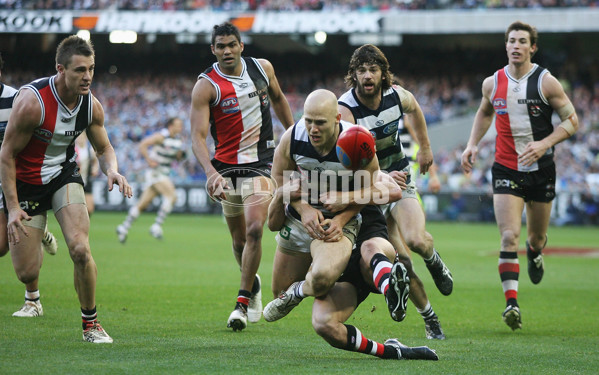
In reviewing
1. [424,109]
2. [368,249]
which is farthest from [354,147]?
[424,109]

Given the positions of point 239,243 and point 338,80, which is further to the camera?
point 338,80

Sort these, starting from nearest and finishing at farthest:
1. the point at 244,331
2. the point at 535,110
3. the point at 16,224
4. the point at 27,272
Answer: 1. the point at 16,224
2. the point at 27,272
3. the point at 244,331
4. the point at 535,110

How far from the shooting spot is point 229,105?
26.6 ft

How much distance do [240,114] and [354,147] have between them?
260 centimetres

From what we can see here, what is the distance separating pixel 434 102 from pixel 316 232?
32257mm

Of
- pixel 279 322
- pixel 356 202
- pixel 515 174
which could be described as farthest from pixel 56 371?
pixel 515 174

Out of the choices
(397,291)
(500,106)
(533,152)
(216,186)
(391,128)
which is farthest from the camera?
(500,106)

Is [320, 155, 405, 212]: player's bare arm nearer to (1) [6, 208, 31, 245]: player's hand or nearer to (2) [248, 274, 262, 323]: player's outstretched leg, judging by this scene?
(2) [248, 274, 262, 323]: player's outstretched leg

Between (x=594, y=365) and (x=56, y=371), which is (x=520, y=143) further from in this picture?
(x=56, y=371)

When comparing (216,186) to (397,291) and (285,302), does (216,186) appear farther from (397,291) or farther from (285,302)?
(397,291)

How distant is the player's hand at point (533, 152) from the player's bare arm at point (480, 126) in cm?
67

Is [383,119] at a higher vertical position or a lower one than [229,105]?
lower

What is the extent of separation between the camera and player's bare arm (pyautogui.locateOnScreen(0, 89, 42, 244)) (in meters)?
6.39

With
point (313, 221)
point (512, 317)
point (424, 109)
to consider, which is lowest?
point (512, 317)
